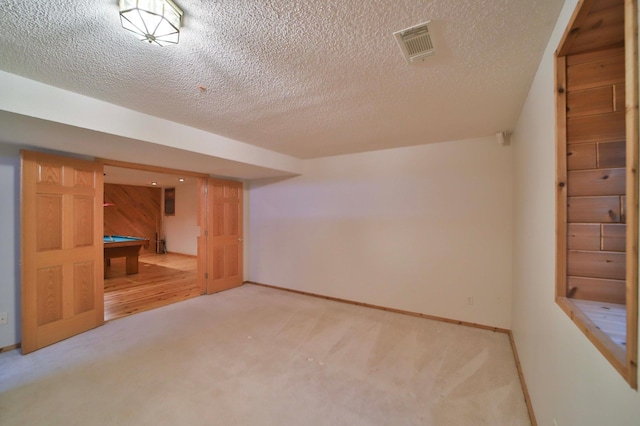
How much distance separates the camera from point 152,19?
3.80ft

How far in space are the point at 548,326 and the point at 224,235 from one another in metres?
4.51

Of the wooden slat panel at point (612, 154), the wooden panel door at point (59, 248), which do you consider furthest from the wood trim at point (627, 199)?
the wooden panel door at point (59, 248)

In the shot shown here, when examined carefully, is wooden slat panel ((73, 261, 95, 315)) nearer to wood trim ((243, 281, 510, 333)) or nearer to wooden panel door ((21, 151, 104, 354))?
wooden panel door ((21, 151, 104, 354))

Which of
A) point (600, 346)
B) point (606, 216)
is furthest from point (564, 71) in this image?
point (600, 346)

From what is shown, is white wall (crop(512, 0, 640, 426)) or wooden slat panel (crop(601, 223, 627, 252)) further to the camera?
wooden slat panel (crop(601, 223, 627, 252))

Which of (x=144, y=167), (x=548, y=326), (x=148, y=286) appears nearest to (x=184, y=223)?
(x=148, y=286)

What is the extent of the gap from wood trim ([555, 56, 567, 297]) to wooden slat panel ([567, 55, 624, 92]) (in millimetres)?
27

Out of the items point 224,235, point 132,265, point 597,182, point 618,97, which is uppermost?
point 618,97

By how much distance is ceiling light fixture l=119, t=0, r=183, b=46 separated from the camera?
1108 mm

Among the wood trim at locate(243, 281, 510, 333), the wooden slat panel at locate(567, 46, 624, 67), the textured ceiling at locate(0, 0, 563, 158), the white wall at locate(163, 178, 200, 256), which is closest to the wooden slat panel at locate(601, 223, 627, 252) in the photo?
the wooden slat panel at locate(567, 46, 624, 67)

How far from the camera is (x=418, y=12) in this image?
1198 millimetres

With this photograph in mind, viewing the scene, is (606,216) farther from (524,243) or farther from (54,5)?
(54,5)

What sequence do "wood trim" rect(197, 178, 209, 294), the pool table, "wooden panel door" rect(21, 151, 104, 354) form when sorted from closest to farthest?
"wooden panel door" rect(21, 151, 104, 354) → "wood trim" rect(197, 178, 209, 294) → the pool table

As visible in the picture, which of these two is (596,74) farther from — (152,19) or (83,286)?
(83,286)
